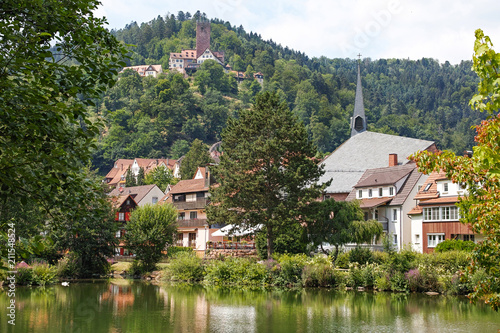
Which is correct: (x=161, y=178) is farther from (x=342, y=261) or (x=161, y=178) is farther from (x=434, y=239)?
(x=342, y=261)

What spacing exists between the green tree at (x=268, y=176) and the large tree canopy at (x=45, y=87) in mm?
33737

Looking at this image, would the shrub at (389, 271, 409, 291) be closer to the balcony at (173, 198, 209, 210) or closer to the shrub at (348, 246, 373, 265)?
the shrub at (348, 246, 373, 265)

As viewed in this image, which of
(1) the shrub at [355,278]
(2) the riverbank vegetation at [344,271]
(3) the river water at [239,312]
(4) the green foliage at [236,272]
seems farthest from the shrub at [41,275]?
(1) the shrub at [355,278]

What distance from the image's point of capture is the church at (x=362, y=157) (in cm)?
6900

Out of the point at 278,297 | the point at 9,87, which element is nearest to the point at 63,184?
the point at 9,87

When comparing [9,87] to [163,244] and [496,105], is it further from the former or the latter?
[163,244]

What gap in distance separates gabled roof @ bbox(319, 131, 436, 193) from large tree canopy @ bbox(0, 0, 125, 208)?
2329 inches

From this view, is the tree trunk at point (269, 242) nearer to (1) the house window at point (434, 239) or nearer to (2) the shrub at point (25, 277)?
(1) the house window at point (434, 239)

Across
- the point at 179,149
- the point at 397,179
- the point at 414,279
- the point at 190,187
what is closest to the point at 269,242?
the point at 414,279

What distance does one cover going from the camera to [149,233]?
5272 centimetres

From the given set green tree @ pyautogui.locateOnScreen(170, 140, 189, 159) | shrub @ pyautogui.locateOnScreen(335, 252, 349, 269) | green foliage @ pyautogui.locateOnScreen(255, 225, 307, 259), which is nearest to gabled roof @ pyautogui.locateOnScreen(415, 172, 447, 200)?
shrub @ pyautogui.locateOnScreen(335, 252, 349, 269)

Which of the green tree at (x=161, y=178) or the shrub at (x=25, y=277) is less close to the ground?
the green tree at (x=161, y=178)

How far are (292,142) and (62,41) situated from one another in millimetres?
36195

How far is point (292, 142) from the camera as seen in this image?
46219 mm
